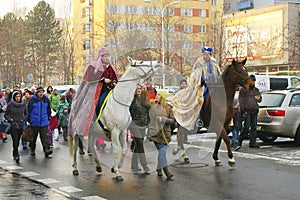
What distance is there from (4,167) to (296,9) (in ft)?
147

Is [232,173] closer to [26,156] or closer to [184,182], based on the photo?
[184,182]

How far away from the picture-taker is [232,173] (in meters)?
11.1

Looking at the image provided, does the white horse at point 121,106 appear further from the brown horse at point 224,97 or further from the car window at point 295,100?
the car window at point 295,100

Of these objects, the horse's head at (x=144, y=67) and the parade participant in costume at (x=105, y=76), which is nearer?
the horse's head at (x=144, y=67)

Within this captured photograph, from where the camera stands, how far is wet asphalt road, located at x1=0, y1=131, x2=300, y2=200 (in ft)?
29.9

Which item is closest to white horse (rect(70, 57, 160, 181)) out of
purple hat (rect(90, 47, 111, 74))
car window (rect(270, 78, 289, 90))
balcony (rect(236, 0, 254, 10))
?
purple hat (rect(90, 47, 111, 74))

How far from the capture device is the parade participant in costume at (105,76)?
34.8ft

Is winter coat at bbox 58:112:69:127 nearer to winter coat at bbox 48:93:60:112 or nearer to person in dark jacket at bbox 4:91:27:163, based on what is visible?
winter coat at bbox 48:93:60:112

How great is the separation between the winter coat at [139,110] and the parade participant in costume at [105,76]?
0.56m

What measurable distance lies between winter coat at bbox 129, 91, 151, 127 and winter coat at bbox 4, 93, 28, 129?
3997mm

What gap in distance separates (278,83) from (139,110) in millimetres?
20522

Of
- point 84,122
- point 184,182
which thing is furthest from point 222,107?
point 84,122

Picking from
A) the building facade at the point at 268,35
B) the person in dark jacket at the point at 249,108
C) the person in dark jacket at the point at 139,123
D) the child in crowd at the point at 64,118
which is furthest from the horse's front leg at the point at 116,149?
the building facade at the point at 268,35

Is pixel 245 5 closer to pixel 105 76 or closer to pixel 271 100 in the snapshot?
pixel 271 100
